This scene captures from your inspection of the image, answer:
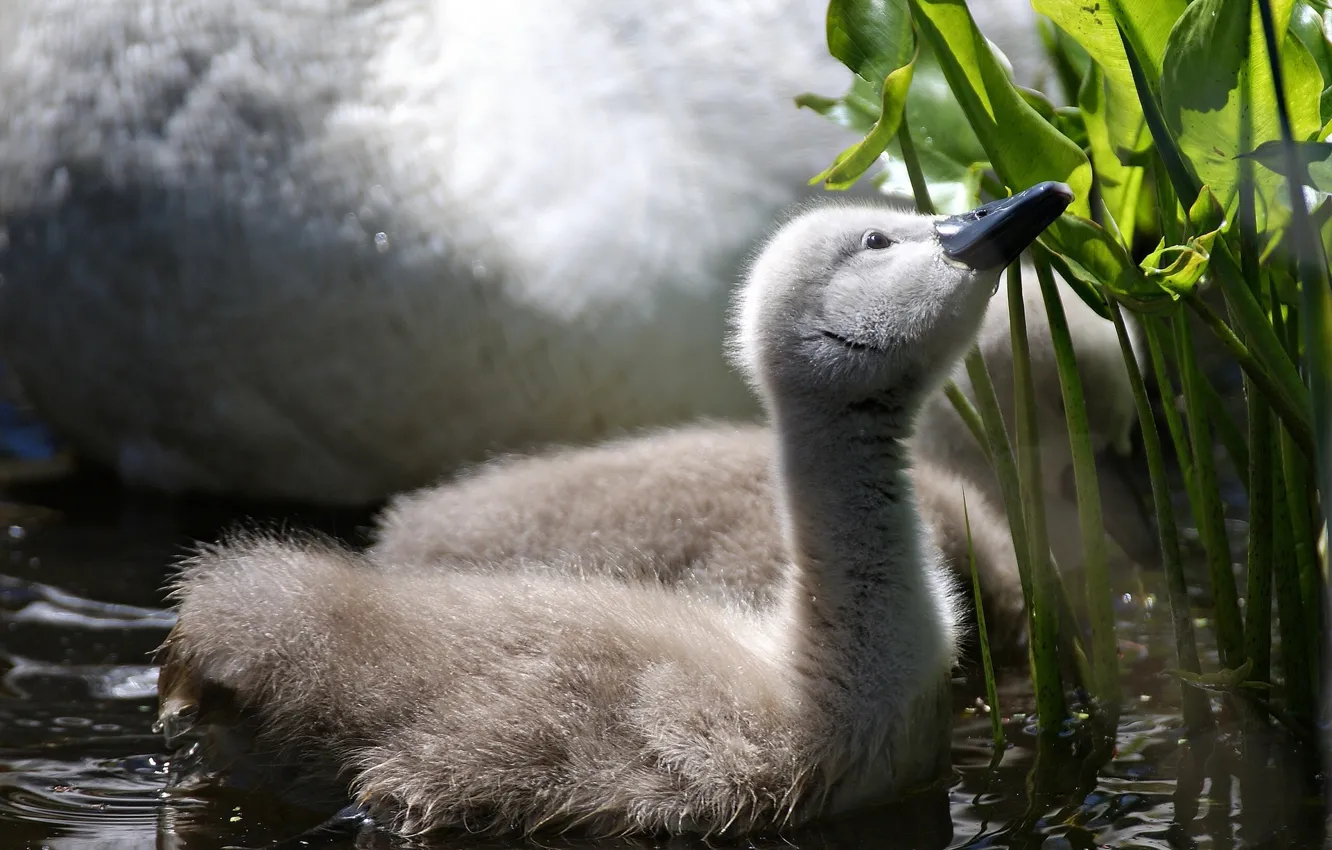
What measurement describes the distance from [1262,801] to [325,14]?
233 centimetres

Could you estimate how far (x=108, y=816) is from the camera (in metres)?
2.16

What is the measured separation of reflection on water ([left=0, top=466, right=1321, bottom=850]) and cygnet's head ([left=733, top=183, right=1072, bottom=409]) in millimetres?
504

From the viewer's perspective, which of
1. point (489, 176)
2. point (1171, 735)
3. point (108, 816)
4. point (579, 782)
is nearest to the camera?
point (579, 782)

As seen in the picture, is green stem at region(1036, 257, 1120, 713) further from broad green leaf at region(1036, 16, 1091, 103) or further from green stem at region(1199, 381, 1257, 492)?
broad green leaf at region(1036, 16, 1091, 103)

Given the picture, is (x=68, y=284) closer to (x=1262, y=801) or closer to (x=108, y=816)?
(x=108, y=816)

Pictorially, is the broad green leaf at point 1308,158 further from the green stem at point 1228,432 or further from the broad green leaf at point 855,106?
the broad green leaf at point 855,106

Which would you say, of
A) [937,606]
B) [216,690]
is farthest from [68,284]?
[937,606]

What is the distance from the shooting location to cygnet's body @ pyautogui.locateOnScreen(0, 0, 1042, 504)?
10.6 feet

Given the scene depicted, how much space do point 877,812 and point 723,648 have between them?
0.27 meters

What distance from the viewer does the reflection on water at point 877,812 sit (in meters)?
2.03

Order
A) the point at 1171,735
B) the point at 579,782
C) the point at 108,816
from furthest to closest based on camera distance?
the point at 1171,735
the point at 108,816
the point at 579,782

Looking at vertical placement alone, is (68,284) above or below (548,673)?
above

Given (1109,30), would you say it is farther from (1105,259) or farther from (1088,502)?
(1088,502)

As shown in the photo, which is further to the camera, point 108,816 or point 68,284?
point 68,284
